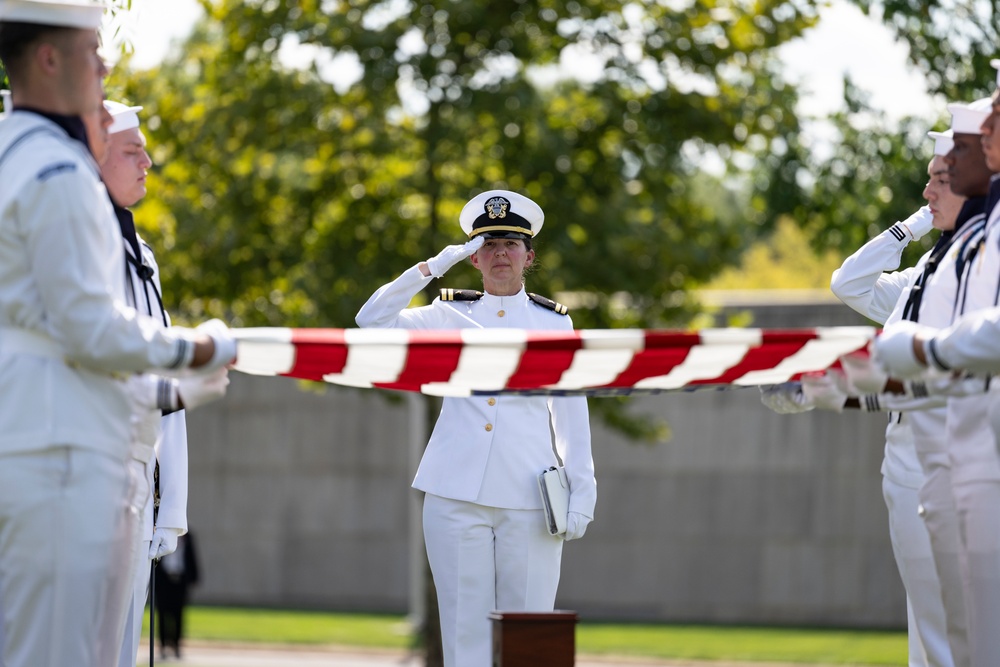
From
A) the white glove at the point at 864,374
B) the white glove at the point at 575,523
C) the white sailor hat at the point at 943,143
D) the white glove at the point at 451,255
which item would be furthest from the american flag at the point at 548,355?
the white glove at the point at 451,255

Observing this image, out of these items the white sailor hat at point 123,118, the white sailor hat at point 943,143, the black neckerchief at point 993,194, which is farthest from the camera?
the white sailor hat at point 123,118

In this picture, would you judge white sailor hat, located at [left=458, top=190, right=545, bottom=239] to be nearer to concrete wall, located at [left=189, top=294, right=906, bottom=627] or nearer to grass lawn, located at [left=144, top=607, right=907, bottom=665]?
grass lawn, located at [left=144, top=607, right=907, bottom=665]

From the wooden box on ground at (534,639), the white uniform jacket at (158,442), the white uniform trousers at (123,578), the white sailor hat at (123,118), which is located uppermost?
the white sailor hat at (123,118)

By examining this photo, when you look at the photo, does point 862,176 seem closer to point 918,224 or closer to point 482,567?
point 918,224

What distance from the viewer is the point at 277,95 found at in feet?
48.5

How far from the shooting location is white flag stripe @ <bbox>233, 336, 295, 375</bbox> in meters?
5.21

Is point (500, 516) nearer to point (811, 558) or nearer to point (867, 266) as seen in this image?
point (867, 266)

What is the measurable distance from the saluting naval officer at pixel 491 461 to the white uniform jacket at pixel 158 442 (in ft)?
3.63

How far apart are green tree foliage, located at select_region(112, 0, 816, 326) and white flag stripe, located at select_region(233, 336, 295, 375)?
8554 millimetres

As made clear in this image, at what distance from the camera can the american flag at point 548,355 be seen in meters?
5.42

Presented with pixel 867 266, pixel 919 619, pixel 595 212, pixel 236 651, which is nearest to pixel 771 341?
pixel 919 619

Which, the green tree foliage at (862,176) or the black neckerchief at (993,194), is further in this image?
the green tree foliage at (862,176)

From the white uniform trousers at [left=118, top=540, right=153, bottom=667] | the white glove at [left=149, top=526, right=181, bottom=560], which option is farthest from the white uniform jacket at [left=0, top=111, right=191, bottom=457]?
the white glove at [left=149, top=526, right=181, bottom=560]

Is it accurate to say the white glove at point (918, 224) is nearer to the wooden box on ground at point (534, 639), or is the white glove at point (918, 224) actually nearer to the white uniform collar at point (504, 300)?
the white uniform collar at point (504, 300)
